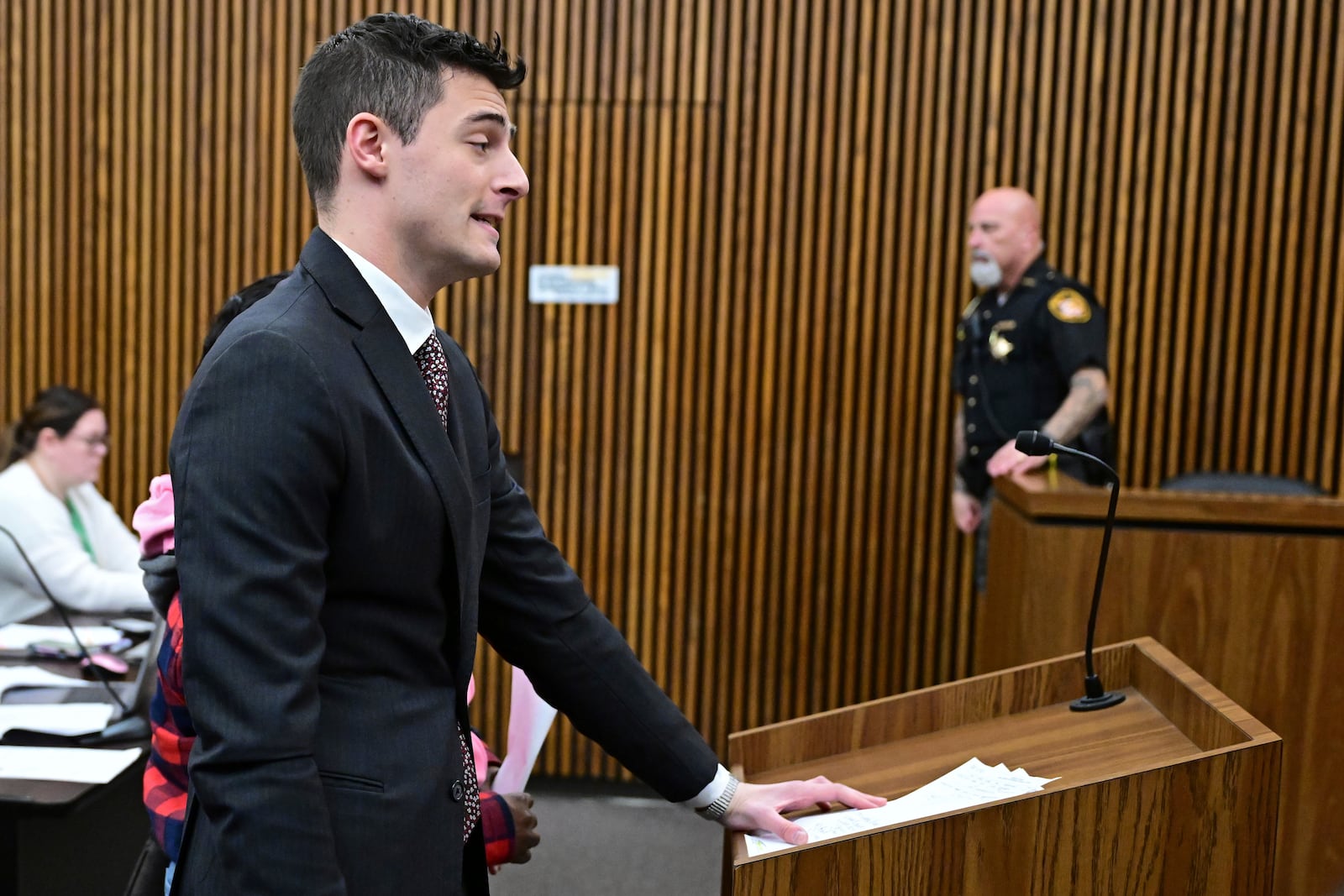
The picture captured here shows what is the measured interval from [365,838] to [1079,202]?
4079 millimetres

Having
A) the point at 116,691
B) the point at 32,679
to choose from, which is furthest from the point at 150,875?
the point at 32,679

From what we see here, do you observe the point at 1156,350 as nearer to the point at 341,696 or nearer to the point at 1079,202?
the point at 1079,202

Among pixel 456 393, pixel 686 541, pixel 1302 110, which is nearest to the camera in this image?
pixel 456 393

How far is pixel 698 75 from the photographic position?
482 centimetres

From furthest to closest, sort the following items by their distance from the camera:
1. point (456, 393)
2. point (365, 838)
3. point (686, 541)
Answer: point (686, 541) → point (456, 393) → point (365, 838)

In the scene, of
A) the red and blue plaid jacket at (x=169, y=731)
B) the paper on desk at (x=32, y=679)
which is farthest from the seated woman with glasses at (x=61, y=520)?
the red and blue plaid jacket at (x=169, y=731)

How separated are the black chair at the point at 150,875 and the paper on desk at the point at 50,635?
1.17m

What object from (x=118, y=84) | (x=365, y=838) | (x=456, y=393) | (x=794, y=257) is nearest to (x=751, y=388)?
(x=794, y=257)

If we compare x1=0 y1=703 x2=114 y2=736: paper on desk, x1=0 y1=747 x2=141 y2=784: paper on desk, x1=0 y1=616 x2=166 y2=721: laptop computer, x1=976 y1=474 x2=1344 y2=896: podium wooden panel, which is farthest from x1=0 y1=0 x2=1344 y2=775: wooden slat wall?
x1=0 y1=747 x2=141 y2=784: paper on desk

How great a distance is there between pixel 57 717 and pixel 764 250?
3066mm

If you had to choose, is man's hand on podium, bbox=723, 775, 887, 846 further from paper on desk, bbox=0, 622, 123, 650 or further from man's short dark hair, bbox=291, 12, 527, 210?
paper on desk, bbox=0, 622, 123, 650

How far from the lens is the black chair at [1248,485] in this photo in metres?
3.87

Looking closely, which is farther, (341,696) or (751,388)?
(751,388)

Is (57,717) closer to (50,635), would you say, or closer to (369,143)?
(50,635)
